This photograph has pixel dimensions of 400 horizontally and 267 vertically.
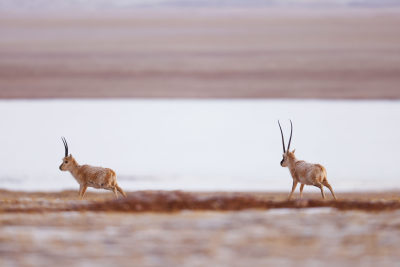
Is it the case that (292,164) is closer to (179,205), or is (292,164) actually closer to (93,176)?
(93,176)

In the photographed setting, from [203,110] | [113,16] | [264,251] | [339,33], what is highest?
[113,16]

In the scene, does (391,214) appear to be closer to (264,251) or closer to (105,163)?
(264,251)

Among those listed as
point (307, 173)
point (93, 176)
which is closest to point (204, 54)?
point (93, 176)

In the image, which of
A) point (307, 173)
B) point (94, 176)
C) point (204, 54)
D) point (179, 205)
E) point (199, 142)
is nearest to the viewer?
point (179, 205)

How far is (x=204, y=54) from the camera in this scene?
111 feet

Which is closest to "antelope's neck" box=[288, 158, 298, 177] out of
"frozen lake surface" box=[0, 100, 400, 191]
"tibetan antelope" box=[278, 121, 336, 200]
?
"tibetan antelope" box=[278, 121, 336, 200]

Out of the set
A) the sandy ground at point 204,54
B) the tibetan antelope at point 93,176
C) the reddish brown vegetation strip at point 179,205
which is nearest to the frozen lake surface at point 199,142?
the tibetan antelope at point 93,176

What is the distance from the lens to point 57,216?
5.25 metres

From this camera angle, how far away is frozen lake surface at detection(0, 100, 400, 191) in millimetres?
10859

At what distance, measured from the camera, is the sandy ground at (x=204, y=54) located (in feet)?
84.0

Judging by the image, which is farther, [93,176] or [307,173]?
[93,176]

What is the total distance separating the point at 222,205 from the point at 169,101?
17710mm

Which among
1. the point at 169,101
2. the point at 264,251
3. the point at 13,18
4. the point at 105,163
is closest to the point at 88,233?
the point at 264,251

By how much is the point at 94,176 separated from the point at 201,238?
3195 mm
